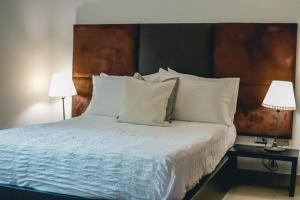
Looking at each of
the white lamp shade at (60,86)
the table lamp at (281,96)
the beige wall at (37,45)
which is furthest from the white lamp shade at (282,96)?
the white lamp shade at (60,86)

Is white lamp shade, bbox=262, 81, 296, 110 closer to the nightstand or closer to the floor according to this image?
the nightstand

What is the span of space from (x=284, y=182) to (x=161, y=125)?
1.34 meters

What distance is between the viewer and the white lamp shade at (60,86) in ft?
15.3

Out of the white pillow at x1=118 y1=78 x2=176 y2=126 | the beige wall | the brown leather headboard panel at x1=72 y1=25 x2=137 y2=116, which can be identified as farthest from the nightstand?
the beige wall

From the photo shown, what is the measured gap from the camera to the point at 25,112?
511 cm

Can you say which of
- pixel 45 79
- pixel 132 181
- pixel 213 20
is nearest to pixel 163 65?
pixel 213 20

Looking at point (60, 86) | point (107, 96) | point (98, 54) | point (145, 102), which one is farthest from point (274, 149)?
point (60, 86)

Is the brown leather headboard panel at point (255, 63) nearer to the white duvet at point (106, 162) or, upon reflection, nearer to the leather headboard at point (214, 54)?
the leather headboard at point (214, 54)

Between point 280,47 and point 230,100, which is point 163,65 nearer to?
point 230,100

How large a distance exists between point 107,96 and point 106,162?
1.76 meters

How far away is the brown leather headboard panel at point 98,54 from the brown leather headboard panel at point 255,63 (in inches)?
36.0

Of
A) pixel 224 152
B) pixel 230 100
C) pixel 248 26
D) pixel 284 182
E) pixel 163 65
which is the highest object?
pixel 248 26

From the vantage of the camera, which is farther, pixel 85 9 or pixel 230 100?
pixel 85 9

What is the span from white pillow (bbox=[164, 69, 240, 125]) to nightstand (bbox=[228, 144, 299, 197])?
261 mm
